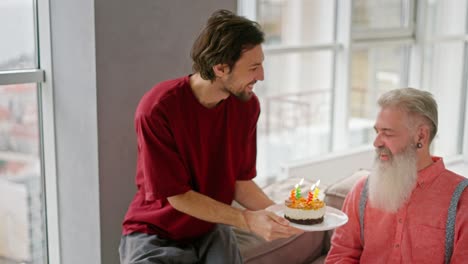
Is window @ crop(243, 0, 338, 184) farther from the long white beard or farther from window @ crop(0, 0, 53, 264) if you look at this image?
the long white beard

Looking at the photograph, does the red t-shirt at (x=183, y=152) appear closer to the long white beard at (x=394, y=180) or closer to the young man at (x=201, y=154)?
the young man at (x=201, y=154)

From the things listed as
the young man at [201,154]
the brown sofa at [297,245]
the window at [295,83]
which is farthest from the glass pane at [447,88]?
the young man at [201,154]

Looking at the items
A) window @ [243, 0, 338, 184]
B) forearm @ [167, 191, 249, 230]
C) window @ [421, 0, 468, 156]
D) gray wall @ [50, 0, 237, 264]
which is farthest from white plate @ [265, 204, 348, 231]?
window @ [421, 0, 468, 156]

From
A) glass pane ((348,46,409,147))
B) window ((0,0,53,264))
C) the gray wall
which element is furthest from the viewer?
glass pane ((348,46,409,147))

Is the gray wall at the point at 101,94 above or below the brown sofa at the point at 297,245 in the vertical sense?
above

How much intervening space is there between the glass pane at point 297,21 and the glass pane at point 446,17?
982 mm

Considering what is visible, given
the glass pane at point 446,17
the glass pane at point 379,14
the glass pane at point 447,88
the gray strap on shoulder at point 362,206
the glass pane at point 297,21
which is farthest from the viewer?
the glass pane at point 447,88

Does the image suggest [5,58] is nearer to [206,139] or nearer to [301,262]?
[206,139]

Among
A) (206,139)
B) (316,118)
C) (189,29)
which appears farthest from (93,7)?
(316,118)

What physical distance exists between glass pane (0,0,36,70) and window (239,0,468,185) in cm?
129

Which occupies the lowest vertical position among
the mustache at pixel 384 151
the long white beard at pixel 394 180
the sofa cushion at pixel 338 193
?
the sofa cushion at pixel 338 193

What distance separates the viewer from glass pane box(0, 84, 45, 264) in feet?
9.64

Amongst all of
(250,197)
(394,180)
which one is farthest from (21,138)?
(394,180)

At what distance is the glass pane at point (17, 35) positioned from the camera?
2.88m
